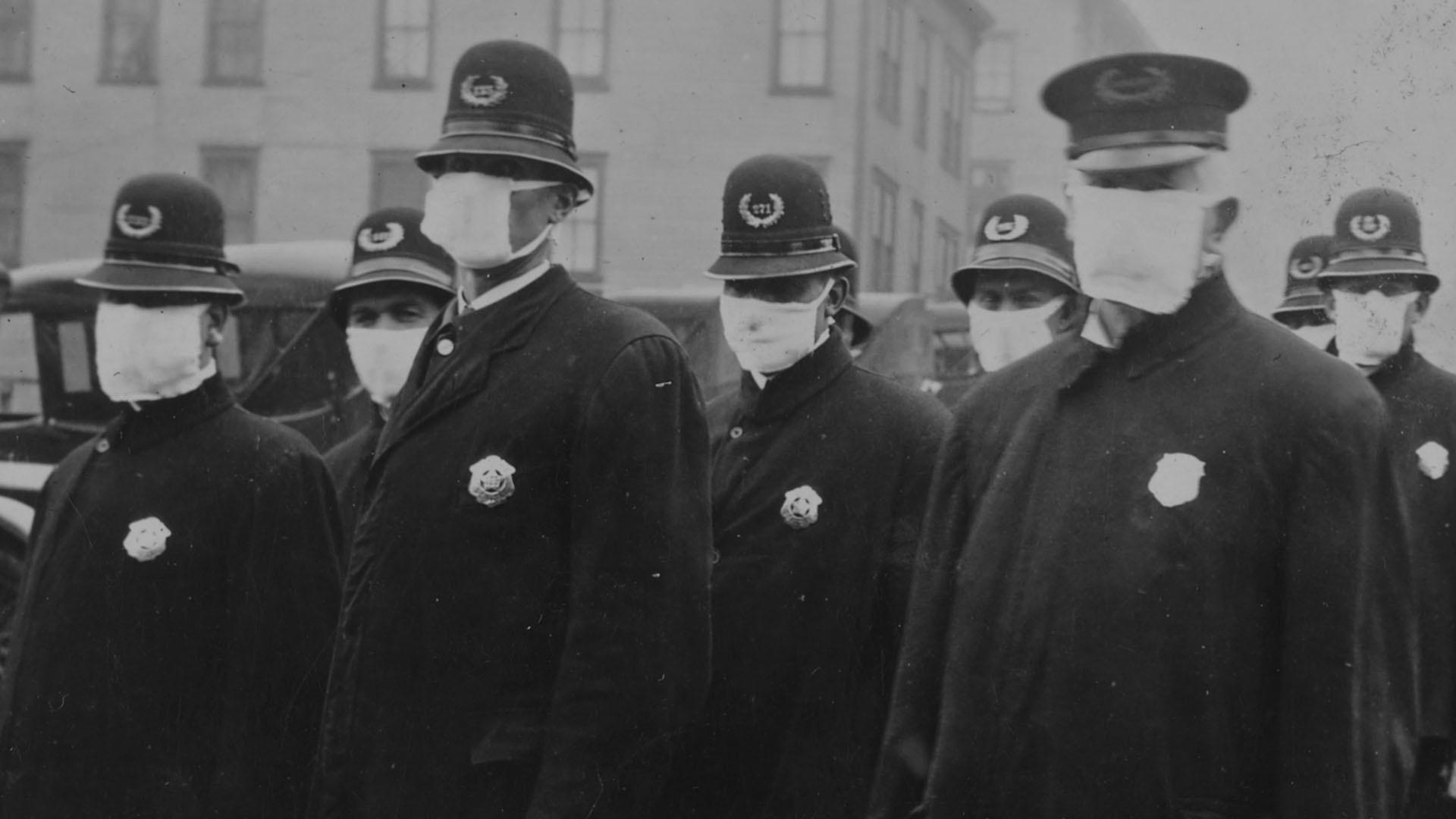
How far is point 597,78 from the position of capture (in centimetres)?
2598

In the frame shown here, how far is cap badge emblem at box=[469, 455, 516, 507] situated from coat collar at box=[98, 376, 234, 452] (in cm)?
168

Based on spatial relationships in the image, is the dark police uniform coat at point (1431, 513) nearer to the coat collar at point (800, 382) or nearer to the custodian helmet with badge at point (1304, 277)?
the custodian helmet with badge at point (1304, 277)

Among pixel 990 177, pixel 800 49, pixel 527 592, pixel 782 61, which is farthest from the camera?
pixel 990 177

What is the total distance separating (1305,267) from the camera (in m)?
8.29

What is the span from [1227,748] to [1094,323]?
2.79 feet

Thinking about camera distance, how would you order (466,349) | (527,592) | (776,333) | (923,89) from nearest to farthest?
(527,592), (466,349), (776,333), (923,89)

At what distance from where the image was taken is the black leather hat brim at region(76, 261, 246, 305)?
541 cm

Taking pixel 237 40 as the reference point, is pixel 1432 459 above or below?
below

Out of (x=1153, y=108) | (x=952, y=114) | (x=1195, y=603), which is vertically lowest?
(x=1195, y=603)

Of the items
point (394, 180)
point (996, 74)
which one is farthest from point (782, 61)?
point (996, 74)

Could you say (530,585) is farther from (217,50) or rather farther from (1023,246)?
(217,50)

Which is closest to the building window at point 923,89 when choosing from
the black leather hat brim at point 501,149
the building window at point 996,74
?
the building window at point 996,74

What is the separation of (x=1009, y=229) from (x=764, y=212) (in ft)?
4.41

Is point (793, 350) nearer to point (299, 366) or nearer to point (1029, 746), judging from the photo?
point (1029, 746)
